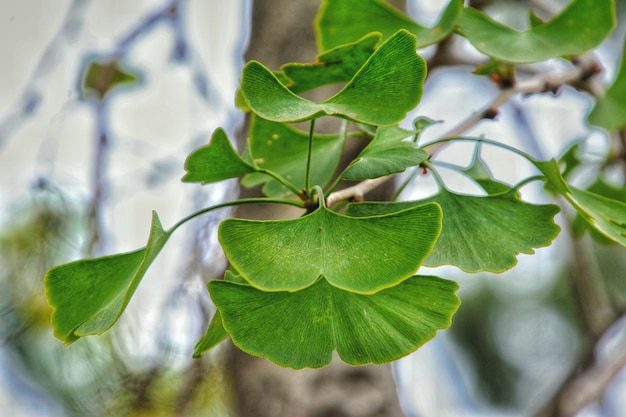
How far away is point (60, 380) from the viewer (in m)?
0.87

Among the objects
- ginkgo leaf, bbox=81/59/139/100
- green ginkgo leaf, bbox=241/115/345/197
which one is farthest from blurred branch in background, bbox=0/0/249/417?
green ginkgo leaf, bbox=241/115/345/197

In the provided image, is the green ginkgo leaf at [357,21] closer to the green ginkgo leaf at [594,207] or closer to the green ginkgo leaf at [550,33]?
Answer: the green ginkgo leaf at [550,33]

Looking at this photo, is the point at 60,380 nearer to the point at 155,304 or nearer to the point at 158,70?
the point at 155,304

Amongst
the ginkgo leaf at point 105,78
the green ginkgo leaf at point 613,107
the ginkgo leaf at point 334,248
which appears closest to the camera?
the ginkgo leaf at point 334,248

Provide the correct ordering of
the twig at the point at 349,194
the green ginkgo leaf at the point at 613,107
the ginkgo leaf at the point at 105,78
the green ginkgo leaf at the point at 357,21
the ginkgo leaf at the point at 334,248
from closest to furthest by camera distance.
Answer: the ginkgo leaf at the point at 334,248
the twig at the point at 349,194
the green ginkgo leaf at the point at 357,21
the green ginkgo leaf at the point at 613,107
the ginkgo leaf at the point at 105,78

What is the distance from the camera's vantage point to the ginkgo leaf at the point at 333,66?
32 centimetres

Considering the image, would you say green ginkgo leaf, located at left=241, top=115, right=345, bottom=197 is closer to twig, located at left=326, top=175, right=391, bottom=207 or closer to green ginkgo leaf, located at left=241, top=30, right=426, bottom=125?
twig, located at left=326, top=175, right=391, bottom=207

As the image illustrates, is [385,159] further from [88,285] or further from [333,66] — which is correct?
[88,285]

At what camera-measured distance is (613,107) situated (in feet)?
2.01

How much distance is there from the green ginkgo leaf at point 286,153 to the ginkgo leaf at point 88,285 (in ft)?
0.44

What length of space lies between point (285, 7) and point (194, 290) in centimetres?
37

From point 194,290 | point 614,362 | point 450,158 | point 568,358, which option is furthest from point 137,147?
point 568,358

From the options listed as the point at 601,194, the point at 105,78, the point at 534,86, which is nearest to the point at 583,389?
the point at 601,194

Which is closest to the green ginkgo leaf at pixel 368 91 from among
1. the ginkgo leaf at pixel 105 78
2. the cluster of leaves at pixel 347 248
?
the cluster of leaves at pixel 347 248
